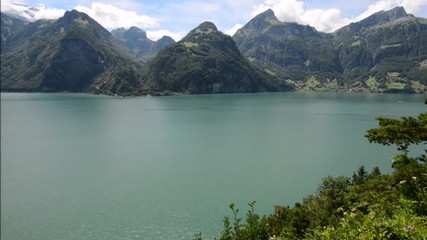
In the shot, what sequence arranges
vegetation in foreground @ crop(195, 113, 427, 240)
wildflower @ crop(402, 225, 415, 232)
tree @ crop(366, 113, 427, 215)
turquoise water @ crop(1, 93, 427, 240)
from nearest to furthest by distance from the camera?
wildflower @ crop(402, 225, 415, 232) < vegetation in foreground @ crop(195, 113, 427, 240) < tree @ crop(366, 113, 427, 215) < turquoise water @ crop(1, 93, 427, 240)

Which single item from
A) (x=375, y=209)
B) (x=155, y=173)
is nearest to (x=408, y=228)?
(x=375, y=209)

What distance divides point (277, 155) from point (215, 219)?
151 feet

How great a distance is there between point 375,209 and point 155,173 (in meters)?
51.8

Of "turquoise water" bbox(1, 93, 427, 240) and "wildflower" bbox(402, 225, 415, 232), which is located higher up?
"wildflower" bbox(402, 225, 415, 232)

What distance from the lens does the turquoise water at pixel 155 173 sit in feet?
149

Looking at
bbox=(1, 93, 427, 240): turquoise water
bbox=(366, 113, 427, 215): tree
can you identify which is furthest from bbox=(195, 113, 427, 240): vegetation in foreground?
bbox=(1, 93, 427, 240): turquoise water

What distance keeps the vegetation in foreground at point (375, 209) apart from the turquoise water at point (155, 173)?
42.6 ft

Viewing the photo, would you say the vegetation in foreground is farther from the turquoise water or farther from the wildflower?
the turquoise water

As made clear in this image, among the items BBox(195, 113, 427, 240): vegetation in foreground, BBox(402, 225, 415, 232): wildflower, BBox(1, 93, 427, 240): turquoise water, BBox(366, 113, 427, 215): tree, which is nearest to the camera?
BBox(402, 225, 415, 232): wildflower

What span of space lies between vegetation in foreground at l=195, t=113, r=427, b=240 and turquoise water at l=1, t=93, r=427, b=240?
13.0 meters

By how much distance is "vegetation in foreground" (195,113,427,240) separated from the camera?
14.7 meters

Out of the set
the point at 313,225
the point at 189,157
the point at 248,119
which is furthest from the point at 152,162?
the point at 248,119

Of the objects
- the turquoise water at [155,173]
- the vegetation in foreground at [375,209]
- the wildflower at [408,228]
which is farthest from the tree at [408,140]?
the turquoise water at [155,173]

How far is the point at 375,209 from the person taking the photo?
969 inches
